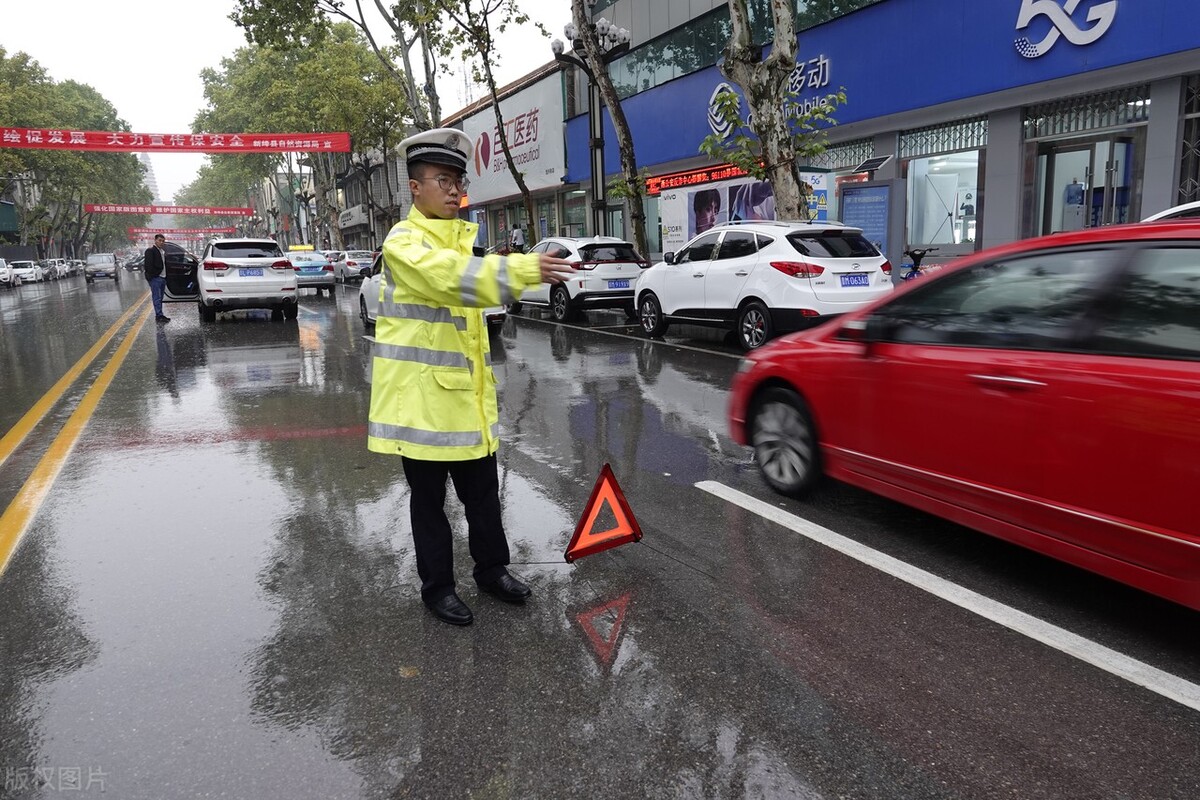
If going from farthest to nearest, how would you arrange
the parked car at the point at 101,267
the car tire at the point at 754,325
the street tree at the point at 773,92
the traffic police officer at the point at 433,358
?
the parked car at the point at 101,267
the street tree at the point at 773,92
the car tire at the point at 754,325
the traffic police officer at the point at 433,358

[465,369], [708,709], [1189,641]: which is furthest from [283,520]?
[1189,641]

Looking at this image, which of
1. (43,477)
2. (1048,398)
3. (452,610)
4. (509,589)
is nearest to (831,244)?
(1048,398)

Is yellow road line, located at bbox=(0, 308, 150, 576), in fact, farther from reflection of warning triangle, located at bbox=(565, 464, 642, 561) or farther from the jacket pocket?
reflection of warning triangle, located at bbox=(565, 464, 642, 561)

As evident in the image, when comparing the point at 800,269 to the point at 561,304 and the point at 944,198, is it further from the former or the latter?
the point at 944,198

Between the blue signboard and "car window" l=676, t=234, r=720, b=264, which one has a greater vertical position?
the blue signboard

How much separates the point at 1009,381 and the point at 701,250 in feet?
27.9

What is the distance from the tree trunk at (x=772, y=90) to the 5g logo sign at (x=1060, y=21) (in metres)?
4.08

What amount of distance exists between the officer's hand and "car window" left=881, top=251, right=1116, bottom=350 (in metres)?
1.92

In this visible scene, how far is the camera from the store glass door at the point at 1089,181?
40.8ft

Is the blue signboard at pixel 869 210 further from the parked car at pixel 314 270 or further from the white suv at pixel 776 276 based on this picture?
the parked car at pixel 314 270

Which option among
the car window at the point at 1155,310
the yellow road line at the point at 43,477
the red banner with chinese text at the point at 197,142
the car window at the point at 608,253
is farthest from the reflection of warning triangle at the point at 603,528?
the red banner with chinese text at the point at 197,142

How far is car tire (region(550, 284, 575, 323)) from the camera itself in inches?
604

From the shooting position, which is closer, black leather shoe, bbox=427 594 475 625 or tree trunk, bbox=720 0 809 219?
black leather shoe, bbox=427 594 475 625

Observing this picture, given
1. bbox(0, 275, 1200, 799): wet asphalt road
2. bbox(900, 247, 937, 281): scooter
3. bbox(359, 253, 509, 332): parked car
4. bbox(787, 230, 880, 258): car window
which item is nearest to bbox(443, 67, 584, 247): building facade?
bbox(359, 253, 509, 332): parked car
